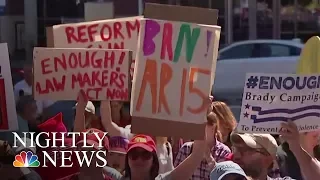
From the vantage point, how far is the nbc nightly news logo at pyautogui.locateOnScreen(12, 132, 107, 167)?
4.87 m

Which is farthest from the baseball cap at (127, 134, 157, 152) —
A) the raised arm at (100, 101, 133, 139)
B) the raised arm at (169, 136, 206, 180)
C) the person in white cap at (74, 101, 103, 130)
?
the person in white cap at (74, 101, 103, 130)

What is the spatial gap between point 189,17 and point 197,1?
20072mm

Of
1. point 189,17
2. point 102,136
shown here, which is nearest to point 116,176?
point 102,136

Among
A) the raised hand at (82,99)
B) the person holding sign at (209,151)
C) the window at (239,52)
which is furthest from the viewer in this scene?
the window at (239,52)

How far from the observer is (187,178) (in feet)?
16.0

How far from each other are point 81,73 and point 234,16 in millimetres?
19285

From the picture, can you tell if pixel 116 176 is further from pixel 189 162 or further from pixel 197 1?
pixel 197 1

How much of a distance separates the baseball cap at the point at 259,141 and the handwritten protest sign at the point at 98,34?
4.44ft

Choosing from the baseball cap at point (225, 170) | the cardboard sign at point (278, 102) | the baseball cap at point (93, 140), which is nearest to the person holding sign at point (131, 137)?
the baseball cap at point (93, 140)

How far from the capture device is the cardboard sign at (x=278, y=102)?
16.2 feet

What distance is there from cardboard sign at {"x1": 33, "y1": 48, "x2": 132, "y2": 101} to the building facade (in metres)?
17.8

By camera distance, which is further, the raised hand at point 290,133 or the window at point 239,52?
the window at point 239,52

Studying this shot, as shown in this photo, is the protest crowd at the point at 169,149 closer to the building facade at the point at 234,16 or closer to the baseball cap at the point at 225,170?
the baseball cap at the point at 225,170

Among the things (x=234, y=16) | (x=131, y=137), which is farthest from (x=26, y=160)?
(x=234, y=16)
